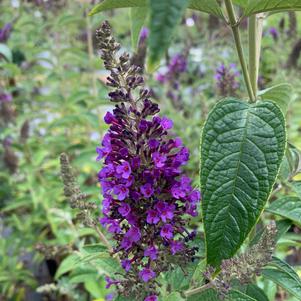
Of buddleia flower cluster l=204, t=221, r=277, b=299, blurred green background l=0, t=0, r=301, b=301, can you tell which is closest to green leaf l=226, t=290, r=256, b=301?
buddleia flower cluster l=204, t=221, r=277, b=299

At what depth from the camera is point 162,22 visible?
0.41 metres

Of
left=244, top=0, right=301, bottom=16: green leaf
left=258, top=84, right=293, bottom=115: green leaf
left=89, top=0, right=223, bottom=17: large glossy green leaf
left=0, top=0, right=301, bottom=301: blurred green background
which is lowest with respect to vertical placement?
left=0, top=0, right=301, bottom=301: blurred green background

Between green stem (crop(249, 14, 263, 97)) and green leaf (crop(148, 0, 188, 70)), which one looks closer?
green leaf (crop(148, 0, 188, 70))

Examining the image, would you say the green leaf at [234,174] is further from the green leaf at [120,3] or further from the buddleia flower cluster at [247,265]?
the green leaf at [120,3]

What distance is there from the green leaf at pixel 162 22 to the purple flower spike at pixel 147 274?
49 cm

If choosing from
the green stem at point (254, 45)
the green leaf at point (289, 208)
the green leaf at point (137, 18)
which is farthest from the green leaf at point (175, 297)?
the green leaf at point (137, 18)

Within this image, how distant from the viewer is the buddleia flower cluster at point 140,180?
801mm

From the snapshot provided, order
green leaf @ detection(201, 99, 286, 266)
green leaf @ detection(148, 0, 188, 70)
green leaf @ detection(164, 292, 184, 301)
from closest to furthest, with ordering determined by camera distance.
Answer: green leaf @ detection(148, 0, 188, 70)
green leaf @ detection(201, 99, 286, 266)
green leaf @ detection(164, 292, 184, 301)

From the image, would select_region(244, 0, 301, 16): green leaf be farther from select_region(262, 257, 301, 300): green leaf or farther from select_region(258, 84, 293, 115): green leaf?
select_region(262, 257, 301, 300): green leaf

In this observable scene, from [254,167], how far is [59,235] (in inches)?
62.4

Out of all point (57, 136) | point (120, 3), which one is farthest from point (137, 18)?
point (57, 136)

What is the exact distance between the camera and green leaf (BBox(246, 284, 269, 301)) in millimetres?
928

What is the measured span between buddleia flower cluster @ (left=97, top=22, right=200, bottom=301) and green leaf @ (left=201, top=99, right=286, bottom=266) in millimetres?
117

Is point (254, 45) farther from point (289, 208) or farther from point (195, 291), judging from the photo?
point (195, 291)
